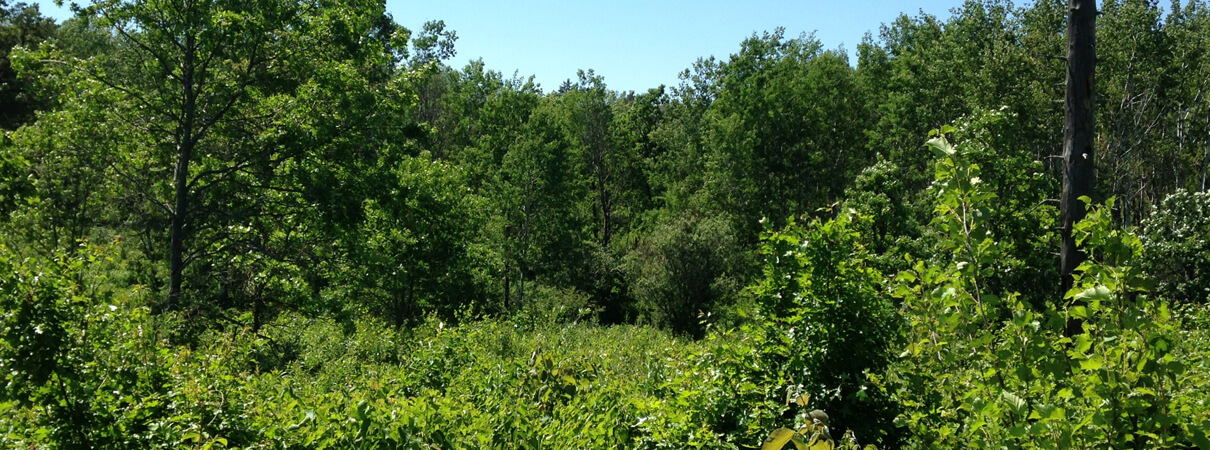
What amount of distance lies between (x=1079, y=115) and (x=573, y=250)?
25.6m

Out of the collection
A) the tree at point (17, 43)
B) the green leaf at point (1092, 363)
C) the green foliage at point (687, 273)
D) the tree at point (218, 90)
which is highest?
the tree at point (17, 43)

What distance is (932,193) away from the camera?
2.78 meters

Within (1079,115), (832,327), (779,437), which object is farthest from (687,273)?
(779,437)

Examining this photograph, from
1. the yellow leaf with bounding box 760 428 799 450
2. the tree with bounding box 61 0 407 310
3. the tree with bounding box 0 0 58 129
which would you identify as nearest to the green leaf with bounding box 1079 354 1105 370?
the yellow leaf with bounding box 760 428 799 450

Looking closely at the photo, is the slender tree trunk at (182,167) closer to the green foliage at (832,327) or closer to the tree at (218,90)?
the tree at (218,90)

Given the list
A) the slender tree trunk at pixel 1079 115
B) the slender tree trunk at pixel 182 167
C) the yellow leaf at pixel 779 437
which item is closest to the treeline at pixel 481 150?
the slender tree trunk at pixel 182 167

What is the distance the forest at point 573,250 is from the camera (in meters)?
2.78

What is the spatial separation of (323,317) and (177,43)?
5.17 metres

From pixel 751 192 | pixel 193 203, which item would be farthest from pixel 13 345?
pixel 751 192

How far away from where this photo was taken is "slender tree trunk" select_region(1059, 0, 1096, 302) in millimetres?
6133

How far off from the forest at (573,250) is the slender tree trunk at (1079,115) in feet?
0.32

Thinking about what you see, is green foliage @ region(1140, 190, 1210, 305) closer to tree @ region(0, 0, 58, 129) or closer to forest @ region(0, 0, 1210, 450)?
forest @ region(0, 0, 1210, 450)

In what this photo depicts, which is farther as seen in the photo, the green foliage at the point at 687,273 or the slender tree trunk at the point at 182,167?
the green foliage at the point at 687,273

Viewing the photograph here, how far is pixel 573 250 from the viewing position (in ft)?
102
